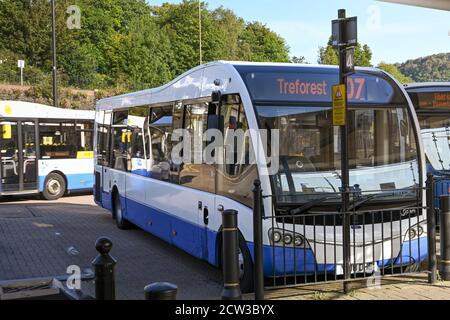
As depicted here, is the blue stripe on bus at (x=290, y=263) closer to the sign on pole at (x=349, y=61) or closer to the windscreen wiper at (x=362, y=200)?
the windscreen wiper at (x=362, y=200)

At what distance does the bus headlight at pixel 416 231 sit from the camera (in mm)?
6148

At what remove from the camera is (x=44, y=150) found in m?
17.5

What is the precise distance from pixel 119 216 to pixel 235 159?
20.0ft

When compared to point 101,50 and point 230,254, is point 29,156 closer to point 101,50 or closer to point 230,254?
point 230,254

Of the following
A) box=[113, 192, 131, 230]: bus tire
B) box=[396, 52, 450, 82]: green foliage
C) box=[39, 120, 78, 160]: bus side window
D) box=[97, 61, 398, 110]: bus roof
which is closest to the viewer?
box=[97, 61, 398, 110]: bus roof

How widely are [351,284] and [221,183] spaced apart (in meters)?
1.95

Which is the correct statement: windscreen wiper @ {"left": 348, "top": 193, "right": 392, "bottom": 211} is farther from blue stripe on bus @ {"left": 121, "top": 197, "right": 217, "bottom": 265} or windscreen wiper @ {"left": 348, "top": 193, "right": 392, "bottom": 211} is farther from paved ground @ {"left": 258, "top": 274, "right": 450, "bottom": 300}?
blue stripe on bus @ {"left": 121, "top": 197, "right": 217, "bottom": 265}

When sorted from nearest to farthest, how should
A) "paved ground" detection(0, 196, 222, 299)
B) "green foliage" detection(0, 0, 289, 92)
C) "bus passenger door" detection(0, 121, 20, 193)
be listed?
1. "paved ground" detection(0, 196, 222, 299)
2. "bus passenger door" detection(0, 121, 20, 193)
3. "green foliage" detection(0, 0, 289, 92)

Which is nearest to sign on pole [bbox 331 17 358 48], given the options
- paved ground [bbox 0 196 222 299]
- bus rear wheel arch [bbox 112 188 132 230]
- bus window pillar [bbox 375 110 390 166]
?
bus window pillar [bbox 375 110 390 166]

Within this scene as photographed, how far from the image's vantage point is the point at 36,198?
18.2 metres

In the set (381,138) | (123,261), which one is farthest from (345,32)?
(123,261)

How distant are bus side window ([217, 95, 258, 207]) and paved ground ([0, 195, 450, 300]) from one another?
122 cm

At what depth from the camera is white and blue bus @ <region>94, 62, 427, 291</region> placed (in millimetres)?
5727

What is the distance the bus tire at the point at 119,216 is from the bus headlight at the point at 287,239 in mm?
6318
